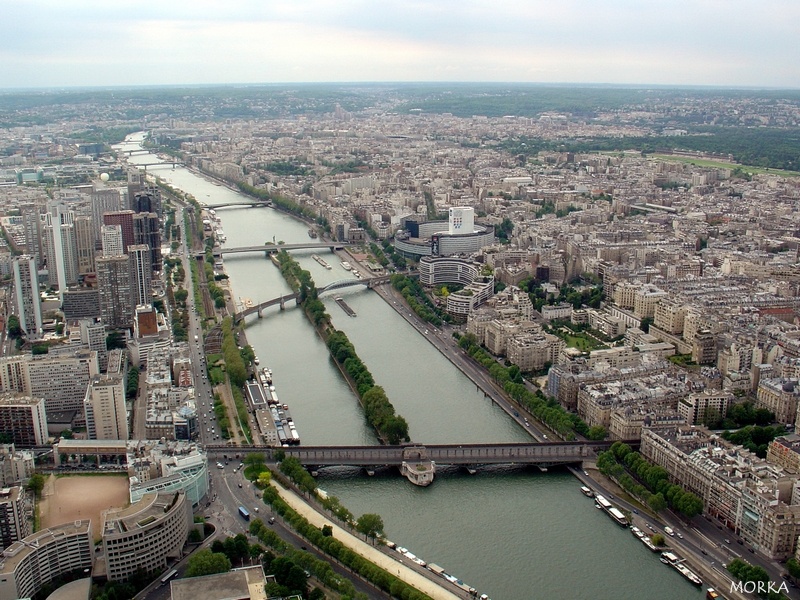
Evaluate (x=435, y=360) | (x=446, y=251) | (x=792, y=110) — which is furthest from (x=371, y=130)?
(x=435, y=360)

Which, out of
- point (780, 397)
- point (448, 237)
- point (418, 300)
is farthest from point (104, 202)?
point (780, 397)

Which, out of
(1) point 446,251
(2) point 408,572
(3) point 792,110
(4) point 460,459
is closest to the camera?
(2) point 408,572

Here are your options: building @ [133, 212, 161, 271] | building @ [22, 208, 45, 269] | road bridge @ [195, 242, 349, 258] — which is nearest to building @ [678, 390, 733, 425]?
building @ [133, 212, 161, 271]

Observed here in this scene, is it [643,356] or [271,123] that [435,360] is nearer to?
[643,356]

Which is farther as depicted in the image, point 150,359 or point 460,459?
point 150,359

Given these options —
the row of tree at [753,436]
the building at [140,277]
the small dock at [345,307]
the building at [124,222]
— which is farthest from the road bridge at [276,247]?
the row of tree at [753,436]

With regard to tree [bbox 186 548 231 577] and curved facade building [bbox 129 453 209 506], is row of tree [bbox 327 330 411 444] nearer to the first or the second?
curved facade building [bbox 129 453 209 506]

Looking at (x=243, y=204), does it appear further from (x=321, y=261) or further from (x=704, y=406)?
(x=704, y=406)

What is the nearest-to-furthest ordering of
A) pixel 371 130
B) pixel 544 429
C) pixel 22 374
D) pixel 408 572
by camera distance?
pixel 408 572 < pixel 544 429 < pixel 22 374 < pixel 371 130
